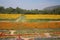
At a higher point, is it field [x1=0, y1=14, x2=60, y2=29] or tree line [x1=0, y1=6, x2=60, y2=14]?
tree line [x1=0, y1=6, x2=60, y2=14]

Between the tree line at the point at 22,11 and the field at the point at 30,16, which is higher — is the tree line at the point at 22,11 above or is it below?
above

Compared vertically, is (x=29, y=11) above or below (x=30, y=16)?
above

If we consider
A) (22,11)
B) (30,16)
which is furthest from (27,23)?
(22,11)

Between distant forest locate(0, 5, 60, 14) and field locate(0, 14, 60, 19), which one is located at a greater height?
distant forest locate(0, 5, 60, 14)

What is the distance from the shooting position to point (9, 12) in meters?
2.76

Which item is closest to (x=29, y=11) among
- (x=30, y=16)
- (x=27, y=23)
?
(x=30, y=16)

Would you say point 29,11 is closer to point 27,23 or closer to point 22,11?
point 22,11

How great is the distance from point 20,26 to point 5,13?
422mm

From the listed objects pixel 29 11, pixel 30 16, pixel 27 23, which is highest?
pixel 29 11

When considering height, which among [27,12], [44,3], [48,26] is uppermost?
[44,3]

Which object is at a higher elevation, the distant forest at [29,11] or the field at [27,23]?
the distant forest at [29,11]

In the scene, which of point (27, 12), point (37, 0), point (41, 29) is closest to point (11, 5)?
point (27, 12)

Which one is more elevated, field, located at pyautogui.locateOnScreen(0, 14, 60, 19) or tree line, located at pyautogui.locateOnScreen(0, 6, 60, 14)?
tree line, located at pyautogui.locateOnScreen(0, 6, 60, 14)

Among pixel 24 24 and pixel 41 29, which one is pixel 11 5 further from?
pixel 41 29
